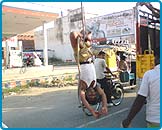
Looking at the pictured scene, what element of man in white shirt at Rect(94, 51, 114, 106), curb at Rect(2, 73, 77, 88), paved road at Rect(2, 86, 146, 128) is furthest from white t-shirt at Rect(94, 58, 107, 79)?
curb at Rect(2, 73, 77, 88)

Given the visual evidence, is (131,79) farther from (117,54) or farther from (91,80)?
(91,80)

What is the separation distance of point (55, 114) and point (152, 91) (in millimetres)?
4451

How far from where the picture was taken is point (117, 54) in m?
11.0

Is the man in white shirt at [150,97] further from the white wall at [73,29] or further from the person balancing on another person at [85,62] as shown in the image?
the white wall at [73,29]

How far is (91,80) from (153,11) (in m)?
2.43

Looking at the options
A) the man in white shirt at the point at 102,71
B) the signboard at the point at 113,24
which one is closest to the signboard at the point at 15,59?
the man in white shirt at the point at 102,71

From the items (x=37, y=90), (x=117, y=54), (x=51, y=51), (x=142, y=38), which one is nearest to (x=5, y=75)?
(x=37, y=90)

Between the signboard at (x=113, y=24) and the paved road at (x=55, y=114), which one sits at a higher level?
the signboard at (x=113, y=24)

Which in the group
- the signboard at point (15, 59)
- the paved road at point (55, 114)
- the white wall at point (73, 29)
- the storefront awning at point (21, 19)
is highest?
the white wall at point (73, 29)

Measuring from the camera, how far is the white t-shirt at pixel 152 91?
285 centimetres

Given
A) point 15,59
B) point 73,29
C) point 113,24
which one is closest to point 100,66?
point 15,59

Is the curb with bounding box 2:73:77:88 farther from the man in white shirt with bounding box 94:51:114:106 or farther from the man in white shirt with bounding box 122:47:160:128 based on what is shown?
the man in white shirt with bounding box 122:47:160:128

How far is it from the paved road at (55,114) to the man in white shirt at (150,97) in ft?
8.81

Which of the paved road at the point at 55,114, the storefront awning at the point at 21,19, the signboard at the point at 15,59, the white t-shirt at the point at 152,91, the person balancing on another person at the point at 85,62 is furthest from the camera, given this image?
the signboard at the point at 15,59
